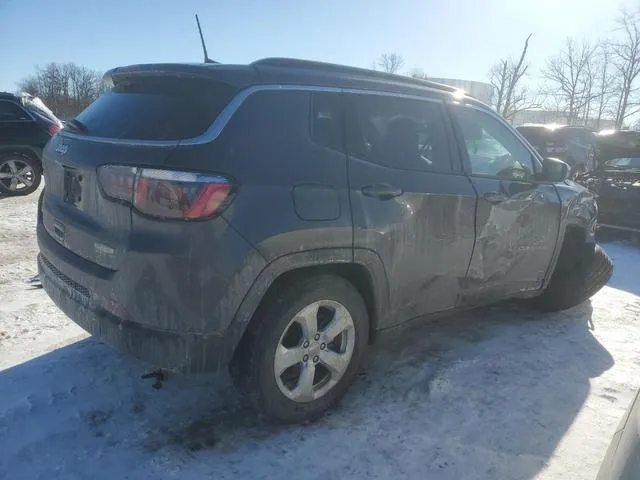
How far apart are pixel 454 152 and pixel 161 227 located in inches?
79.1

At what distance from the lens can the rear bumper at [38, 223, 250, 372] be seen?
7.91 ft

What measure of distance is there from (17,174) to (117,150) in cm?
794

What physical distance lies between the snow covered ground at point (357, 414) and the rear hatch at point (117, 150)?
0.89 meters

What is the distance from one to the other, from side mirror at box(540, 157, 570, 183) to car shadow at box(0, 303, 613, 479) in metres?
1.33

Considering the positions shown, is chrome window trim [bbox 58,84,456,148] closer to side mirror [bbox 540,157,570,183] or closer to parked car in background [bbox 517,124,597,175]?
side mirror [bbox 540,157,570,183]

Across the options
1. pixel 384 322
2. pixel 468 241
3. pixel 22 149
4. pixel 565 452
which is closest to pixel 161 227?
pixel 384 322

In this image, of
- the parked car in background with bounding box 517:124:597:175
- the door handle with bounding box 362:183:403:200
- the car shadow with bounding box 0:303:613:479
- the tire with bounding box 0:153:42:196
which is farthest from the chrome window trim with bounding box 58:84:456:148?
the parked car in background with bounding box 517:124:597:175

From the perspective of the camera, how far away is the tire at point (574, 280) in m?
4.59

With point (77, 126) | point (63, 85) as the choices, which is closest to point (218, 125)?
point (77, 126)

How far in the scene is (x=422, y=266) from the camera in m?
3.21

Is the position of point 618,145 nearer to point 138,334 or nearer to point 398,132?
point 398,132

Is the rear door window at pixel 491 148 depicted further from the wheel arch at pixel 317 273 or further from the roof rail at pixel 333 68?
the wheel arch at pixel 317 273

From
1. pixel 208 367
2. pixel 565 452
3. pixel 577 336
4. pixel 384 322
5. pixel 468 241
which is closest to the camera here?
pixel 208 367

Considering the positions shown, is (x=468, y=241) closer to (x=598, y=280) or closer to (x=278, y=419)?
(x=278, y=419)
